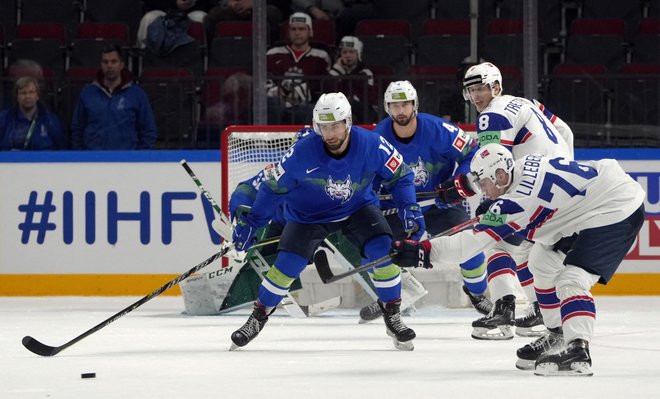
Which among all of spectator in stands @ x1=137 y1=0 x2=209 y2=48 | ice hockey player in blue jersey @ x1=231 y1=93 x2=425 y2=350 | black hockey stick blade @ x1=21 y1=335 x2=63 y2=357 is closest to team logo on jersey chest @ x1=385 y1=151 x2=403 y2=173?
ice hockey player in blue jersey @ x1=231 y1=93 x2=425 y2=350

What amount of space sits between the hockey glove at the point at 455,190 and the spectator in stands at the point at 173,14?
8.61 feet

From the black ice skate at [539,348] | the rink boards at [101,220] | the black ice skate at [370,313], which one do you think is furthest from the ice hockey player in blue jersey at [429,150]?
the rink boards at [101,220]

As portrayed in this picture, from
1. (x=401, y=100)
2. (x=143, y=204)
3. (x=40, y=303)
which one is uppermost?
(x=401, y=100)

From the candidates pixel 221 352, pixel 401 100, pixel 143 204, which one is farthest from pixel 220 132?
pixel 221 352

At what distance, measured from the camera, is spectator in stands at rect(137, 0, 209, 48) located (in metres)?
9.10

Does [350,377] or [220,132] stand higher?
[220,132]

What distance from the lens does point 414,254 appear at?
523 centimetres

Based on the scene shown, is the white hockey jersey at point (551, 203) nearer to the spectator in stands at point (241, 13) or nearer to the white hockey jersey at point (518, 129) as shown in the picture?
the white hockey jersey at point (518, 129)

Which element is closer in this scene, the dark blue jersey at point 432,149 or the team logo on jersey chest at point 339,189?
the team logo on jersey chest at point 339,189

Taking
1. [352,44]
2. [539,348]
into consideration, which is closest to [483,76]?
[539,348]

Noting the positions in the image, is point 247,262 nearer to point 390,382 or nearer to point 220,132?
point 220,132

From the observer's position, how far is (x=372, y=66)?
8.78 meters

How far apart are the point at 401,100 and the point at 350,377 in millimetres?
2188

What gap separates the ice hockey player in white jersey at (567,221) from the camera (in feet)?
16.5
